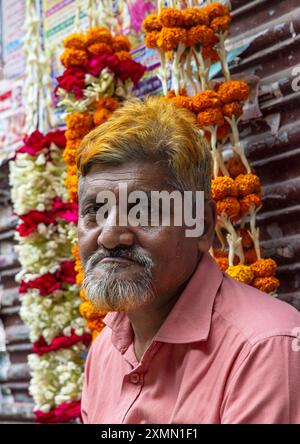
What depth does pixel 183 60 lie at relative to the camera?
2.50 meters

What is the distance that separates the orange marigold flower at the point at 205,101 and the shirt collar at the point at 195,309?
0.66 metres

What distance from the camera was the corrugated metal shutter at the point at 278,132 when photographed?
2488mm

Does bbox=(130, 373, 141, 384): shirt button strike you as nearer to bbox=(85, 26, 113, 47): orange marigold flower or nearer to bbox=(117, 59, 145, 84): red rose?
bbox=(117, 59, 145, 84): red rose

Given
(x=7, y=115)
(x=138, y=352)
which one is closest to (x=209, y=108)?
(x=138, y=352)

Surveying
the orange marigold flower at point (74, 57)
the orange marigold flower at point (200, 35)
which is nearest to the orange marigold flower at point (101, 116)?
the orange marigold flower at point (74, 57)

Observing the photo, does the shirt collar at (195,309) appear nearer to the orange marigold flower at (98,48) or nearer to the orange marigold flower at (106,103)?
the orange marigold flower at (106,103)

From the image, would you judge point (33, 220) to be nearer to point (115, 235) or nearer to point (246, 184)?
point (246, 184)

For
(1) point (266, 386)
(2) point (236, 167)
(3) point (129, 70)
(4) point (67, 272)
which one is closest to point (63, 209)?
(4) point (67, 272)

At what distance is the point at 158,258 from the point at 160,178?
22 cm

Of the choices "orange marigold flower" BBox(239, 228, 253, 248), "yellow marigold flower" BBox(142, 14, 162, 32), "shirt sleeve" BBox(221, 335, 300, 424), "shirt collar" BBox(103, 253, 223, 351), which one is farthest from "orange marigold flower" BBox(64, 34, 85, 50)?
"shirt sleeve" BBox(221, 335, 300, 424)

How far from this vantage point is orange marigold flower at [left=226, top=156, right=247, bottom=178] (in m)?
2.44

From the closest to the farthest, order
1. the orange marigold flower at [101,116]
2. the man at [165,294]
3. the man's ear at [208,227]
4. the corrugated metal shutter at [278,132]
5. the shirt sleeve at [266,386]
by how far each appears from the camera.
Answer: the shirt sleeve at [266,386] < the man at [165,294] < the man's ear at [208,227] < the corrugated metal shutter at [278,132] < the orange marigold flower at [101,116]

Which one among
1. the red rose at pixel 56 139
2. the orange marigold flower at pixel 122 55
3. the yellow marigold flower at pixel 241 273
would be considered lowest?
the yellow marigold flower at pixel 241 273
